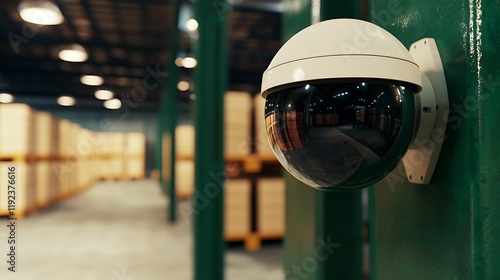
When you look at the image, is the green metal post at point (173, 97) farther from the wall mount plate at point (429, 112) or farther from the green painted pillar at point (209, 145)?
the wall mount plate at point (429, 112)

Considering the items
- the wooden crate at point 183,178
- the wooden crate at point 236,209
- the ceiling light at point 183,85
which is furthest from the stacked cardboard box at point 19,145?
the ceiling light at point 183,85

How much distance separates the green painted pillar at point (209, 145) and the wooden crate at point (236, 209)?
1.74 m

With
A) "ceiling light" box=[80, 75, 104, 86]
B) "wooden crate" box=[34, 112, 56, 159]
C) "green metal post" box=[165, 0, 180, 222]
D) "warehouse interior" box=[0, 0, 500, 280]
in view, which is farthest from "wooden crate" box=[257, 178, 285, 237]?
"ceiling light" box=[80, 75, 104, 86]

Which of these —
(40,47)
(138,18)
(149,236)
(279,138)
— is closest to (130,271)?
(149,236)

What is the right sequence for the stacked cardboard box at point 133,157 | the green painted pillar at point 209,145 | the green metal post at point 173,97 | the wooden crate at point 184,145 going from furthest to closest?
the stacked cardboard box at point 133,157, the wooden crate at point 184,145, the green metal post at point 173,97, the green painted pillar at point 209,145

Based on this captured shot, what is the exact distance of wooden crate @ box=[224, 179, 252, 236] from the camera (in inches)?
179

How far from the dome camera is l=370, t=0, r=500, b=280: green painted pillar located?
6cm

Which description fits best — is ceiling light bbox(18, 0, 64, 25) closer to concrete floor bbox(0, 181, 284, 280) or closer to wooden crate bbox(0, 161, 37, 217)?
wooden crate bbox(0, 161, 37, 217)

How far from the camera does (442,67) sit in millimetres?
698

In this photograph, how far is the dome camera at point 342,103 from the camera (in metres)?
0.59

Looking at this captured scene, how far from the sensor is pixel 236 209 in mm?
4543

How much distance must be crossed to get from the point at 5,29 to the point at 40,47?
1.57 m

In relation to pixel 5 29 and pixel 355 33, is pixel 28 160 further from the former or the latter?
pixel 355 33

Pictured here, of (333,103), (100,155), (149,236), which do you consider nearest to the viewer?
(333,103)
